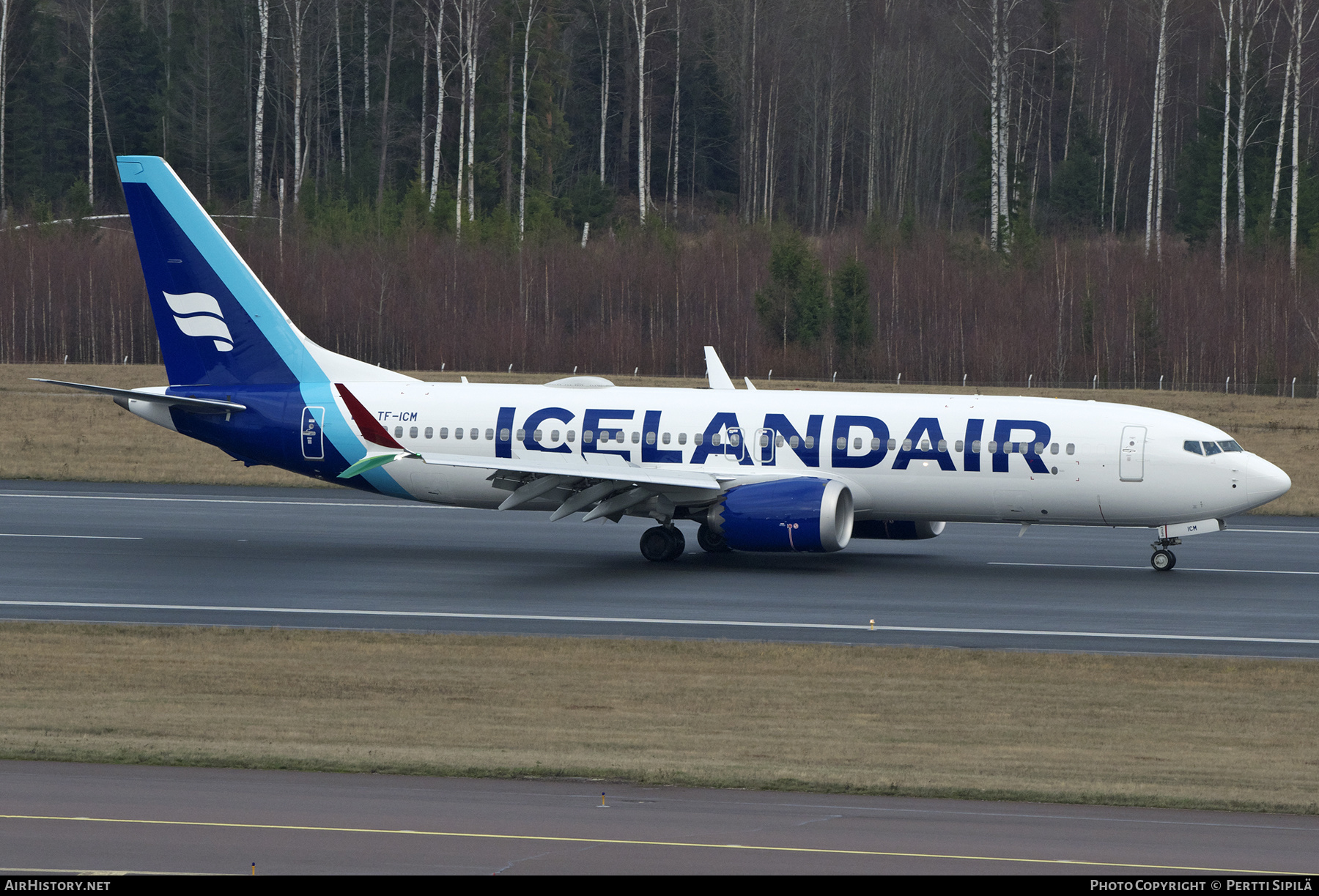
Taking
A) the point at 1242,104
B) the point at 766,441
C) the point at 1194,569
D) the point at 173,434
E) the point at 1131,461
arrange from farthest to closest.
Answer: the point at 1242,104
the point at 173,434
the point at 766,441
the point at 1194,569
the point at 1131,461

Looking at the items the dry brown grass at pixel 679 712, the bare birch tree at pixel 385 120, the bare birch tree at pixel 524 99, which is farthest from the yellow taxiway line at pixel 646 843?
the bare birch tree at pixel 385 120

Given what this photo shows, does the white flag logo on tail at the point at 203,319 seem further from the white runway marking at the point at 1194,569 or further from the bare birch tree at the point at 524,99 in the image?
the bare birch tree at the point at 524,99

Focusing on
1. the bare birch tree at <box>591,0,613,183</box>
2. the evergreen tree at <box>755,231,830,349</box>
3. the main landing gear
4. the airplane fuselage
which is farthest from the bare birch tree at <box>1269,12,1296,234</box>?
the airplane fuselage

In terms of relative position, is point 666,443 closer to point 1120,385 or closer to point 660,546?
point 660,546

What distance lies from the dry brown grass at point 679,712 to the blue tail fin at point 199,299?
1021 cm

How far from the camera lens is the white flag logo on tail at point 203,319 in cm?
3231

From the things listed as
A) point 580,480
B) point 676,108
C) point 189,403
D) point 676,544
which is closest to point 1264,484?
point 676,544

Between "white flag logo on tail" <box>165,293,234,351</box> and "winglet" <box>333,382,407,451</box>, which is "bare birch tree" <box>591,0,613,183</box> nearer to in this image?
"white flag logo on tail" <box>165,293,234,351</box>

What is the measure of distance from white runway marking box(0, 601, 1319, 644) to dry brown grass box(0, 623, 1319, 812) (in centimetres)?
157

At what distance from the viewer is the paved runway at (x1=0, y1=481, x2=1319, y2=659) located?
78.1 feet

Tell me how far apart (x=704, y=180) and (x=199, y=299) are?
229ft

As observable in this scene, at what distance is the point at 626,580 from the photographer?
28.1m

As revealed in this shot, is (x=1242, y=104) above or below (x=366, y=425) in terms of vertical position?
above
